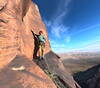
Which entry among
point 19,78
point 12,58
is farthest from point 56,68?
point 19,78

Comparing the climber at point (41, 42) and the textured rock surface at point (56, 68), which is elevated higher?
the climber at point (41, 42)

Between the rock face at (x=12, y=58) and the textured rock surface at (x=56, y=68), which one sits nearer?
the rock face at (x=12, y=58)

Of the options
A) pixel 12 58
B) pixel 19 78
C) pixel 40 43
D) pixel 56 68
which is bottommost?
pixel 56 68

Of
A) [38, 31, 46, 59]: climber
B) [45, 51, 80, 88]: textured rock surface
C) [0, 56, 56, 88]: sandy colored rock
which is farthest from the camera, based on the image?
[45, 51, 80, 88]: textured rock surface

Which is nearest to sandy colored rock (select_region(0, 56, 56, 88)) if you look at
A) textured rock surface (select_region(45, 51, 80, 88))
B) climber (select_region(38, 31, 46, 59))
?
climber (select_region(38, 31, 46, 59))

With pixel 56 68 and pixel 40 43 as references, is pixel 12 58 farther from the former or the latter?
pixel 56 68

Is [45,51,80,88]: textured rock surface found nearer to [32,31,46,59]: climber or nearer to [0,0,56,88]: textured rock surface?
[32,31,46,59]: climber

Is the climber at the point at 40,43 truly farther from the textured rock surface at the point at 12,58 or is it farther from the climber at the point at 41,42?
the textured rock surface at the point at 12,58

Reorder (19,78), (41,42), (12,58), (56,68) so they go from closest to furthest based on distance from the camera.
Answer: (19,78) < (12,58) < (41,42) < (56,68)

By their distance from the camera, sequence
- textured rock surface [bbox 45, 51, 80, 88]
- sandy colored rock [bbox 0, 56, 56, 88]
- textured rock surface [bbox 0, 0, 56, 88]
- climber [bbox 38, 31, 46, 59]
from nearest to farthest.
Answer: sandy colored rock [bbox 0, 56, 56, 88], textured rock surface [bbox 0, 0, 56, 88], climber [bbox 38, 31, 46, 59], textured rock surface [bbox 45, 51, 80, 88]

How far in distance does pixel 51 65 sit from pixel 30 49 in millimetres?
3343

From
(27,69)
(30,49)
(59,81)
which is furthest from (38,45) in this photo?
(27,69)

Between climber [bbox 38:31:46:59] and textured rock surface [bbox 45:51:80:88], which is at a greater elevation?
climber [bbox 38:31:46:59]

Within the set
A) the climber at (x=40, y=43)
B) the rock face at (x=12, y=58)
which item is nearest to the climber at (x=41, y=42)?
the climber at (x=40, y=43)
